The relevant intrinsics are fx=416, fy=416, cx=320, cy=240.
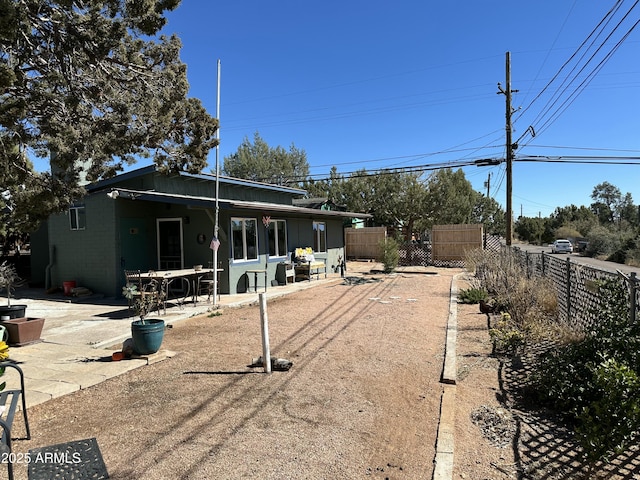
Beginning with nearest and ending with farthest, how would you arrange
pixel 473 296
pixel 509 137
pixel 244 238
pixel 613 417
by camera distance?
pixel 613 417, pixel 473 296, pixel 244 238, pixel 509 137

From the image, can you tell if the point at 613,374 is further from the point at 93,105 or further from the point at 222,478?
the point at 93,105

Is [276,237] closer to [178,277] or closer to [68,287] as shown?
[178,277]

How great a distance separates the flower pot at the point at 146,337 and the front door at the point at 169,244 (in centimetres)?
692

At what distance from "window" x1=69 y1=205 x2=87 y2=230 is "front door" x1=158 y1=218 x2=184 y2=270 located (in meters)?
2.21

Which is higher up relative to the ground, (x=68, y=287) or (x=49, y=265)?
(x=49, y=265)

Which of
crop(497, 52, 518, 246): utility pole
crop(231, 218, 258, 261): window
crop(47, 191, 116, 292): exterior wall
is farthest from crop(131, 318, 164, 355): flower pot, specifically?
crop(497, 52, 518, 246): utility pole

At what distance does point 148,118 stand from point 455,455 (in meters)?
7.33

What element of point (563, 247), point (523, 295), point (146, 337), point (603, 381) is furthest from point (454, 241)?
point (563, 247)

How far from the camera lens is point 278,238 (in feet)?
48.1

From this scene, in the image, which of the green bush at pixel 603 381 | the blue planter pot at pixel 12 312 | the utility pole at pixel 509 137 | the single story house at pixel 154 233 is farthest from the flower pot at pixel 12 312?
the utility pole at pixel 509 137

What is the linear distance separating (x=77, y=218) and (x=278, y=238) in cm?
629

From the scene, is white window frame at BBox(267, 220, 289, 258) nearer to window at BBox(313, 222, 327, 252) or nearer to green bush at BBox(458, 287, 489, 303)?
window at BBox(313, 222, 327, 252)

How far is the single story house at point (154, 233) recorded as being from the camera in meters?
11.7

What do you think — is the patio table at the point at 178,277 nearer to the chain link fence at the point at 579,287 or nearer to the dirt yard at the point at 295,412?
the dirt yard at the point at 295,412
